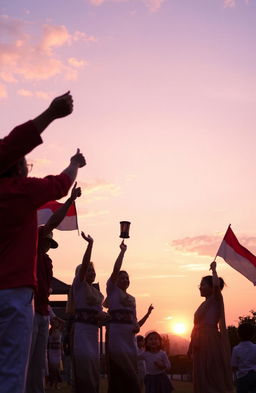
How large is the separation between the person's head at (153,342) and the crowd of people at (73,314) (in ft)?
0.07

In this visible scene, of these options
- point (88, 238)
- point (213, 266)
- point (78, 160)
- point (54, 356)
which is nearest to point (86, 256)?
point (88, 238)

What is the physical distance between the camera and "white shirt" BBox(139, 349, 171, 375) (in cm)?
1212

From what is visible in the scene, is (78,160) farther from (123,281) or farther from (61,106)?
(123,281)

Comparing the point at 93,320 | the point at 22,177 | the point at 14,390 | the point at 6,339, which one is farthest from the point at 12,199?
the point at 93,320

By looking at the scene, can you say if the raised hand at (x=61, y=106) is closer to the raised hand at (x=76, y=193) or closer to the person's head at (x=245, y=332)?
the raised hand at (x=76, y=193)

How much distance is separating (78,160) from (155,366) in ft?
29.1

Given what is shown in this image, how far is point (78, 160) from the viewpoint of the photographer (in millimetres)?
4188

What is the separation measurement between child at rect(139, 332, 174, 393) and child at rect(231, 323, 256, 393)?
2.70m

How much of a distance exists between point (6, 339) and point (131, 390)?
23.5 feet

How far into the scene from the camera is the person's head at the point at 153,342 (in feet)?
41.1

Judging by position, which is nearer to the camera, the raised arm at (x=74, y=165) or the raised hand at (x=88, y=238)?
the raised arm at (x=74, y=165)

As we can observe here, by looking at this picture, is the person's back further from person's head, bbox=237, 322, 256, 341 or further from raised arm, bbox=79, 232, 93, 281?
person's head, bbox=237, 322, 256, 341

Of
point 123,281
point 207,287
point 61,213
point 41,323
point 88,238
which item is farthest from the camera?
point 123,281

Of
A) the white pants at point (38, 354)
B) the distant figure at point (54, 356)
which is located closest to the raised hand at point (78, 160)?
the white pants at point (38, 354)
